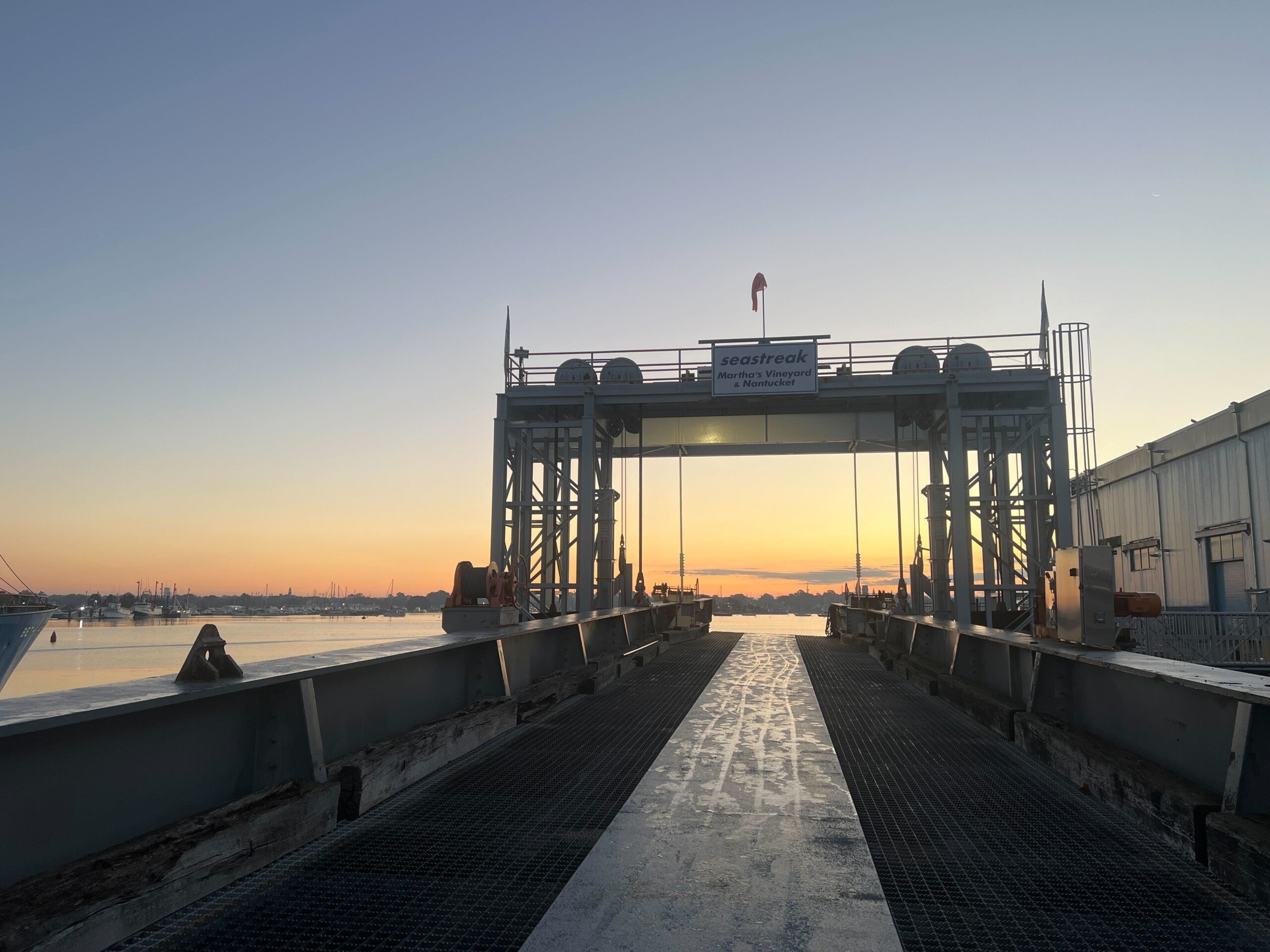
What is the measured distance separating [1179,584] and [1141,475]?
14.5 ft

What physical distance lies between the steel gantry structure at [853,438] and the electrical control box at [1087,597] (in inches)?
428

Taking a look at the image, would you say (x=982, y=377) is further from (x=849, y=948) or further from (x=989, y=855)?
(x=849, y=948)

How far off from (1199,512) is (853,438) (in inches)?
447

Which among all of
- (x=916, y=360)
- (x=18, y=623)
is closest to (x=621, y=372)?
(x=916, y=360)

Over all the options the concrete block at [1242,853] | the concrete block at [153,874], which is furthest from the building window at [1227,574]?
the concrete block at [153,874]

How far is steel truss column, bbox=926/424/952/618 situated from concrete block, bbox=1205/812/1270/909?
1511cm

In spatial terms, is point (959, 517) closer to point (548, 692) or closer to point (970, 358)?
Result: point (970, 358)

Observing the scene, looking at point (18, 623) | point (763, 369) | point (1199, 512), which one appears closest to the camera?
point (763, 369)

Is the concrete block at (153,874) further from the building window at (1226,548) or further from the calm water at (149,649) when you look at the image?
the building window at (1226,548)

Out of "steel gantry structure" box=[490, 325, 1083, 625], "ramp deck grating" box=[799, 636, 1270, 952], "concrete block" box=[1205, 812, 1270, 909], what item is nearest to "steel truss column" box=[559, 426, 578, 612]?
"steel gantry structure" box=[490, 325, 1083, 625]

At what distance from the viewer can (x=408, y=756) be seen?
597cm

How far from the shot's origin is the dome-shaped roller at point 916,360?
65.6ft

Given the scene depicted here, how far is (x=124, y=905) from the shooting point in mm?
3316

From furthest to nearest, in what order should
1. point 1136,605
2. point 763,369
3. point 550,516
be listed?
point 550,516
point 763,369
point 1136,605
